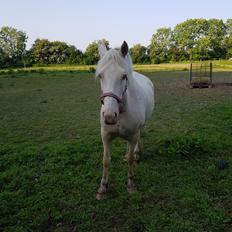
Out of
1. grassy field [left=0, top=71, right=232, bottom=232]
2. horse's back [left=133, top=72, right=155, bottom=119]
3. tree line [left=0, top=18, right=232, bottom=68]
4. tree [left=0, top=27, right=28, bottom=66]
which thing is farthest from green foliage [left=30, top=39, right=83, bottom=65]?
horse's back [left=133, top=72, right=155, bottom=119]

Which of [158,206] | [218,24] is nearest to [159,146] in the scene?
[158,206]

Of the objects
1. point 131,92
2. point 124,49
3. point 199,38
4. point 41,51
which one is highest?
point 199,38

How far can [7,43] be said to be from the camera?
6281 centimetres

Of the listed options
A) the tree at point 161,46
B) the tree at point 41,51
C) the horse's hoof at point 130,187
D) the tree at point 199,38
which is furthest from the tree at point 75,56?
the horse's hoof at point 130,187

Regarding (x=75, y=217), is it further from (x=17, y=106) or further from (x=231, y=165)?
(x=17, y=106)

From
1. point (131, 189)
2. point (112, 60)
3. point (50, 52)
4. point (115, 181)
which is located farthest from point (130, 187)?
point (50, 52)

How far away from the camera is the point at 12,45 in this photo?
62656 mm

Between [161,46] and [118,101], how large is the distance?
72.2 metres

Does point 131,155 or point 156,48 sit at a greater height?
point 156,48

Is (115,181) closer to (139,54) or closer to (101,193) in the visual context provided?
(101,193)

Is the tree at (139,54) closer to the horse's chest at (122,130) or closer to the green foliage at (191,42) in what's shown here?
the green foliage at (191,42)

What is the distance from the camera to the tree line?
199 ft

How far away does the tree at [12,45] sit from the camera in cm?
5853

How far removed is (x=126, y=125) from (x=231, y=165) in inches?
85.0
